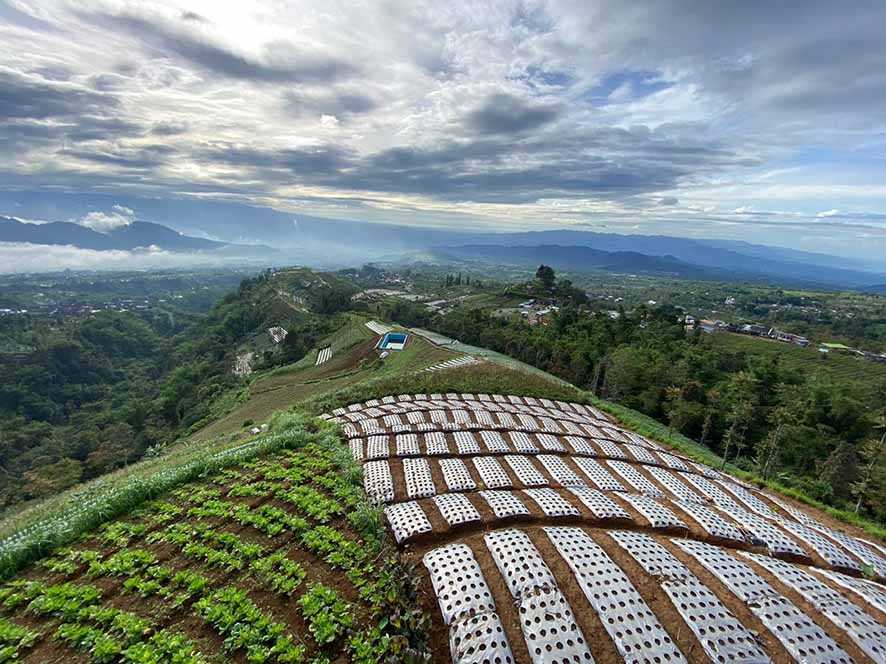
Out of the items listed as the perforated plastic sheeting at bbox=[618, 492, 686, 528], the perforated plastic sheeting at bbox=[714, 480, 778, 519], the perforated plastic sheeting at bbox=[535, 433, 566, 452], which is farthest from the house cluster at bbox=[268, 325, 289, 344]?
the perforated plastic sheeting at bbox=[714, 480, 778, 519]

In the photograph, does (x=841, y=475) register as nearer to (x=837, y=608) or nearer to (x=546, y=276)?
(x=837, y=608)

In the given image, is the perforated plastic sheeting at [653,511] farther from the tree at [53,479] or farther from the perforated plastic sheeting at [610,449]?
the tree at [53,479]

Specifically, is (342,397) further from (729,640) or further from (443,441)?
(729,640)

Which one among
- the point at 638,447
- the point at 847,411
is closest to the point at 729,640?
the point at 638,447

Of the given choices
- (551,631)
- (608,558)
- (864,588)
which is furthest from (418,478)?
(864,588)

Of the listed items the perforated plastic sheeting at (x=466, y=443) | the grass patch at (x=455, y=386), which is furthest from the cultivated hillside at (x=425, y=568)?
the grass patch at (x=455, y=386)

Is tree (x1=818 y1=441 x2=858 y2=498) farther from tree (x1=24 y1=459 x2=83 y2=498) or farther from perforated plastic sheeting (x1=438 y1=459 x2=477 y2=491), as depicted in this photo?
tree (x1=24 y1=459 x2=83 y2=498)
